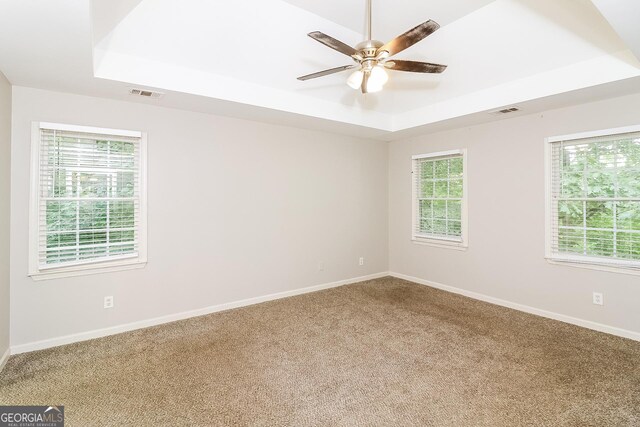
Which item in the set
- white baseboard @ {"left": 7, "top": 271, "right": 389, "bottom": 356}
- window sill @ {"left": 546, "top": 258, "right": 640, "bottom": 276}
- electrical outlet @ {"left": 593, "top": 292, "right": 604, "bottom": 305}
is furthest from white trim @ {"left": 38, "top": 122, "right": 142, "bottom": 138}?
electrical outlet @ {"left": 593, "top": 292, "right": 604, "bottom": 305}

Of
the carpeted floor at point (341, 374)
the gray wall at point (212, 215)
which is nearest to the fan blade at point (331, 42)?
the gray wall at point (212, 215)

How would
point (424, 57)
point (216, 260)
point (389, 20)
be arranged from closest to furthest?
point (389, 20) → point (424, 57) → point (216, 260)

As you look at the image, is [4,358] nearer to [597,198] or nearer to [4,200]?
[4,200]

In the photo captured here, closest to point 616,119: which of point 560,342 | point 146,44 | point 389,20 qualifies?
point 560,342

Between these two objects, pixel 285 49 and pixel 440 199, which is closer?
pixel 285 49

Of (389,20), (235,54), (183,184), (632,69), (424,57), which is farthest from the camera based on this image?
(183,184)

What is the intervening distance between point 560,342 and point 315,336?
7.82 feet

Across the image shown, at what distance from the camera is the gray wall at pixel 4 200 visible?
8.34 ft

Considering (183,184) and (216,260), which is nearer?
(183,184)

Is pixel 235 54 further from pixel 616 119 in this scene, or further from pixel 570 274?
pixel 570 274

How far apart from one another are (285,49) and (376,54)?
1.31m

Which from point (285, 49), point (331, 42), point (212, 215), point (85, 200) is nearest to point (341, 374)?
point (212, 215)

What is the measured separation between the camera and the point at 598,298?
325 centimetres

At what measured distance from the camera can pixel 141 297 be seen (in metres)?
3.35
